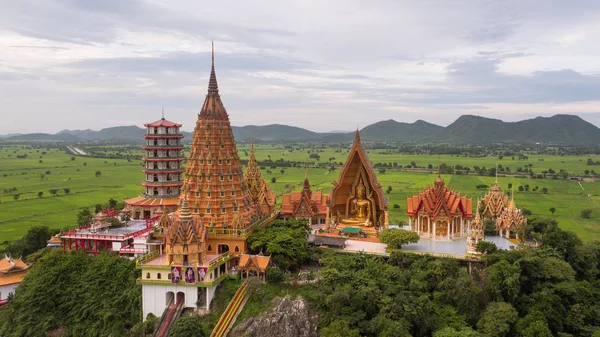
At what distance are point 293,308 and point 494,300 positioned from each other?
44.7 feet

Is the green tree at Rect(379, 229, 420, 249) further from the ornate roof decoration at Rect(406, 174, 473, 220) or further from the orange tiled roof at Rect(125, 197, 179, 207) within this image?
the orange tiled roof at Rect(125, 197, 179, 207)

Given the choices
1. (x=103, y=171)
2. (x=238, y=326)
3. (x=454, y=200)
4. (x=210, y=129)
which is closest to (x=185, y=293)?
(x=238, y=326)

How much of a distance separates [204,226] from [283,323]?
10707 millimetres

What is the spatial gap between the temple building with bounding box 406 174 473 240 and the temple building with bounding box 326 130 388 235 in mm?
3144

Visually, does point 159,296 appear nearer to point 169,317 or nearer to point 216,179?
point 169,317

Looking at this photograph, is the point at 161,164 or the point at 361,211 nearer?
the point at 361,211

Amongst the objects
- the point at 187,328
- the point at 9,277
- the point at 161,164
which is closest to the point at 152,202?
the point at 161,164

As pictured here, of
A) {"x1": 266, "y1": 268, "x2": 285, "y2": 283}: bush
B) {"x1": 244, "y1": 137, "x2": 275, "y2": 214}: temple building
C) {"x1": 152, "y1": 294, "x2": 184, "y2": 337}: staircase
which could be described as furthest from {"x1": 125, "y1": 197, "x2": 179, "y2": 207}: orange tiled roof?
{"x1": 266, "y1": 268, "x2": 285, "y2": 283}: bush

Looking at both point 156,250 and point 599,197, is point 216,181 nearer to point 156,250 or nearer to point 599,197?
point 156,250

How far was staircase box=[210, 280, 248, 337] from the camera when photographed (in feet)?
102

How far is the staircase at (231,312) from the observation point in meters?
31.1

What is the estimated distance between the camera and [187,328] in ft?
98.5

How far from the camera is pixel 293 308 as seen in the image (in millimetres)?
32188

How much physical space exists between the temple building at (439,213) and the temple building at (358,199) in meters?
3.14
